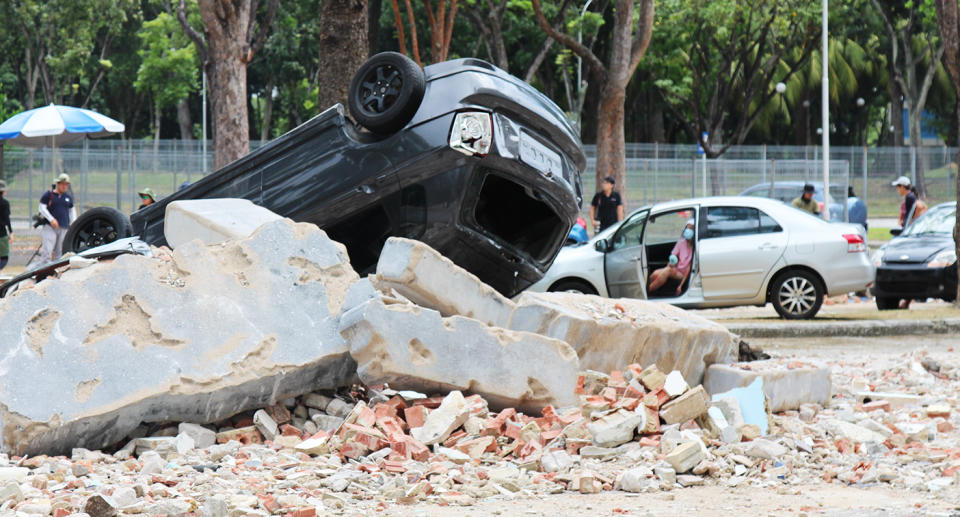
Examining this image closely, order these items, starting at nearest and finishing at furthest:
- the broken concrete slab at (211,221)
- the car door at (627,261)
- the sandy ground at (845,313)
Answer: the broken concrete slab at (211,221)
the car door at (627,261)
the sandy ground at (845,313)

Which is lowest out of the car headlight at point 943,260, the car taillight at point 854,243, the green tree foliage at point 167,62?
the car headlight at point 943,260

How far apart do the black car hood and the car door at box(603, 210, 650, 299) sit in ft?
12.9

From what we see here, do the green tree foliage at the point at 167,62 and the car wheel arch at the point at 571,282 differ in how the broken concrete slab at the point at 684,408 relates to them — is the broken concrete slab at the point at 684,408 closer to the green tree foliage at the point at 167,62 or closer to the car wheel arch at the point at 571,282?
the car wheel arch at the point at 571,282

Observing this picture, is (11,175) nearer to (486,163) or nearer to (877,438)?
(486,163)

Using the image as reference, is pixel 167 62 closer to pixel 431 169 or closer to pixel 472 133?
pixel 431 169

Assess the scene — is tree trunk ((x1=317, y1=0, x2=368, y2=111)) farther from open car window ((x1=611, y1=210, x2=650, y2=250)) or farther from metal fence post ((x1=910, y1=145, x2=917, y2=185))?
metal fence post ((x1=910, y1=145, x2=917, y2=185))

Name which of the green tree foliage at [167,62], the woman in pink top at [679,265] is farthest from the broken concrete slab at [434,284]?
the green tree foliage at [167,62]

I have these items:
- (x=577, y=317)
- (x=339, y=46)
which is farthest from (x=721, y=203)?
(x=577, y=317)

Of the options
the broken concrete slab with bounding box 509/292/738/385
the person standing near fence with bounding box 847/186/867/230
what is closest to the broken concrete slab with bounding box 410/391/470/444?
the broken concrete slab with bounding box 509/292/738/385

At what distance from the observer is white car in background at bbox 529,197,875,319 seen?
12.8m

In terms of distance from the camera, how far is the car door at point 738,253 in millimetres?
12805

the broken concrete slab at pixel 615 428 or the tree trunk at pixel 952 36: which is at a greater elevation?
the tree trunk at pixel 952 36

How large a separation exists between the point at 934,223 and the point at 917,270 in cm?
176

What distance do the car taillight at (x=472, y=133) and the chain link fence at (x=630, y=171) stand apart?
14733 mm
